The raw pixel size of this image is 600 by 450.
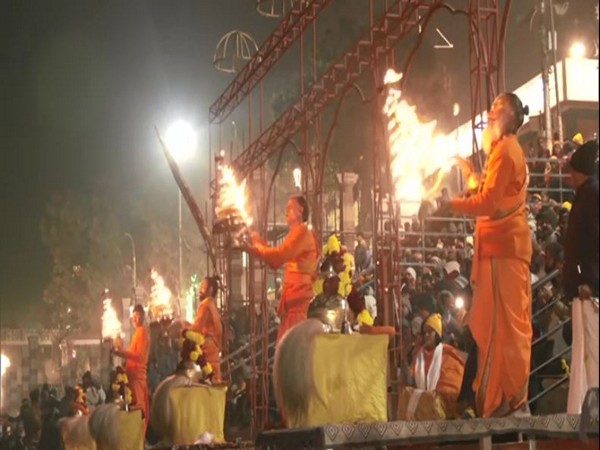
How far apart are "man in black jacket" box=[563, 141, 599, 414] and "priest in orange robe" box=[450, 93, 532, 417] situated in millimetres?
998

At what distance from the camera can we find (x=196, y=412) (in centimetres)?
1059

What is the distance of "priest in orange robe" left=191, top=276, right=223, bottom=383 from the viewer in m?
12.0

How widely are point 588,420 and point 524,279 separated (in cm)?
222

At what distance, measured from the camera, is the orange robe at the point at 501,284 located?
21.7ft

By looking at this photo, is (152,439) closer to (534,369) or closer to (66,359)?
(534,369)

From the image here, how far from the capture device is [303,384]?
7.24 metres

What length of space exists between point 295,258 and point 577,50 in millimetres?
15843

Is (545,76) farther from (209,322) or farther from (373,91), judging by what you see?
(209,322)

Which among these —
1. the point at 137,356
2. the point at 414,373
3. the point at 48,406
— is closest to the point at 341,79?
the point at 137,356

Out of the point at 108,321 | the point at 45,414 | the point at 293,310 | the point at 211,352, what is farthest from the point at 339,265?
the point at 108,321

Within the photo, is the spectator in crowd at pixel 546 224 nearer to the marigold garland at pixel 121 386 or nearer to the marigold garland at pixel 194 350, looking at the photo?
the marigold garland at pixel 194 350

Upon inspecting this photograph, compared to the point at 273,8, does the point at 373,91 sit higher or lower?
lower

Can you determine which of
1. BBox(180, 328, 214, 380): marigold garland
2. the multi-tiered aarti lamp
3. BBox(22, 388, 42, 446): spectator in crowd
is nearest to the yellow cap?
the multi-tiered aarti lamp

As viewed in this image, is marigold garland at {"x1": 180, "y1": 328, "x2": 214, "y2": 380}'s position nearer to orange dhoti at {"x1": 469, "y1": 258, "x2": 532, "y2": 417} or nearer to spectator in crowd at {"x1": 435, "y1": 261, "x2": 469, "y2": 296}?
spectator in crowd at {"x1": 435, "y1": 261, "x2": 469, "y2": 296}
